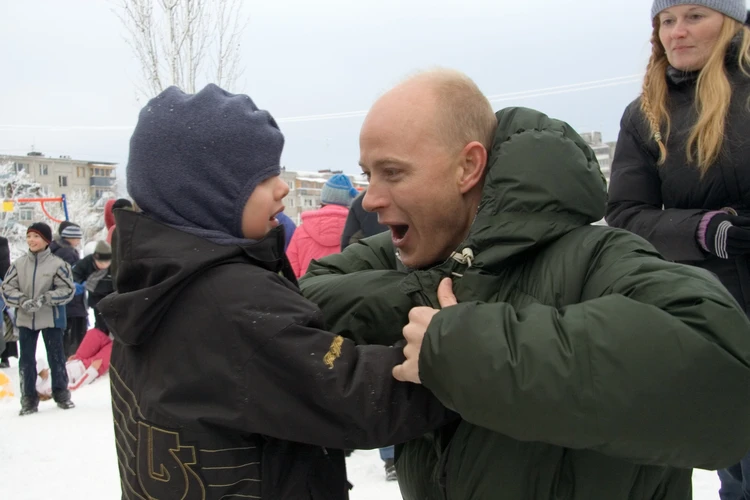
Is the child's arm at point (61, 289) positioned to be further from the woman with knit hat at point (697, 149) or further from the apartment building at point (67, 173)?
the apartment building at point (67, 173)

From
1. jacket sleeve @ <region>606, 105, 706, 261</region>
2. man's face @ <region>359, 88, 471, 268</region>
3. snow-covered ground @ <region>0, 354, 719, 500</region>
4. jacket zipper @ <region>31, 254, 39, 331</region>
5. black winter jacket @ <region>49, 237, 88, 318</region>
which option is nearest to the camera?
man's face @ <region>359, 88, 471, 268</region>

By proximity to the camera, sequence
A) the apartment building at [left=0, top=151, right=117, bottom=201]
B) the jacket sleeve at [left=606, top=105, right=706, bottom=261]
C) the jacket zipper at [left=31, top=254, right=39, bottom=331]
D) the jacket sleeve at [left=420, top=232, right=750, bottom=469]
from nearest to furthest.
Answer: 1. the jacket sleeve at [left=420, top=232, right=750, bottom=469]
2. the jacket sleeve at [left=606, top=105, right=706, bottom=261]
3. the jacket zipper at [left=31, top=254, right=39, bottom=331]
4. the apartment building at [left=0, top=151, right=117, bottom=201]

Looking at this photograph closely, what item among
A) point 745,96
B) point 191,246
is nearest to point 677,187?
point 745,96

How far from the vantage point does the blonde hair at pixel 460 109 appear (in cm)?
156

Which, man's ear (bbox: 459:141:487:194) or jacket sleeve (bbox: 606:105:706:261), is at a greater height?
man's ear (bbox: 459:141:487:194)

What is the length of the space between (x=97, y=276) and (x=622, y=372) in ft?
30.0

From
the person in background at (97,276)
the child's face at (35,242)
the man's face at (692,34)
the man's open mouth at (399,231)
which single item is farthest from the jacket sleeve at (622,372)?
the child's face at (35,242)

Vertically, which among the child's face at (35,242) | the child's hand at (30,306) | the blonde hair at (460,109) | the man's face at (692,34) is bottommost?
the child's hand at (30,306)

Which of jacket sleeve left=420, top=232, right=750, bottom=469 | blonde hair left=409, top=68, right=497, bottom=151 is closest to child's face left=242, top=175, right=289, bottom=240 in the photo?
blonde hair left=409, top=68, right=497, bottom=151

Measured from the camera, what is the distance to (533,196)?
143 cm

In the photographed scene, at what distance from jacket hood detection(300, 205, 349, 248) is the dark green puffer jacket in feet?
13.8

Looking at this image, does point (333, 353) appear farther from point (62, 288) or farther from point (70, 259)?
point (70, 259)

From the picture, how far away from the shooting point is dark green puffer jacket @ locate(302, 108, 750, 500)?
110 cm

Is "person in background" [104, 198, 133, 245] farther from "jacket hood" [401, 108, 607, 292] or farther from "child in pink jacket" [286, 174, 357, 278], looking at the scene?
Answer: "child in pink jacket" [286, 174, 357, 278]
